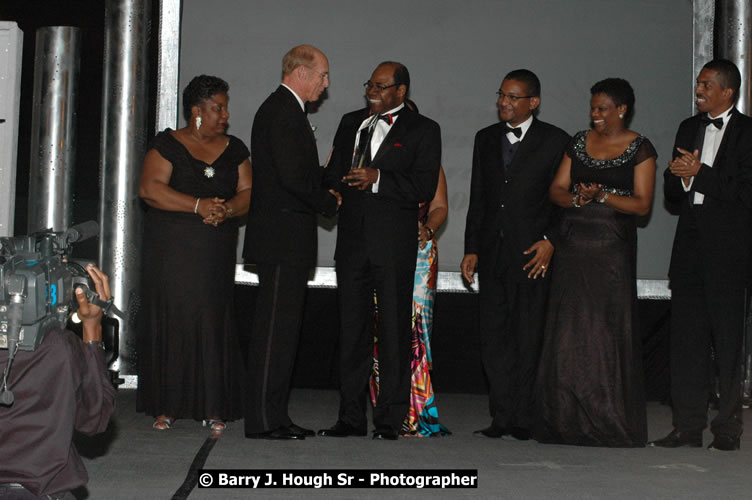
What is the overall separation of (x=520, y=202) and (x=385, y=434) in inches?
46.8

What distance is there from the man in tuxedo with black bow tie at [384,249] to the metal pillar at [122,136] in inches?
72.4

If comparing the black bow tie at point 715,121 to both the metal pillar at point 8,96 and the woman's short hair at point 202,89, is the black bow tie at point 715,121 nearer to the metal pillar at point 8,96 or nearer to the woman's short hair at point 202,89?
the woman's short hair at point 202,89

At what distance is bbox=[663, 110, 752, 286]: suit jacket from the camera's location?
399 cm

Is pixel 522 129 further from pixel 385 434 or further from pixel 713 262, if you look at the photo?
pixel 385 434

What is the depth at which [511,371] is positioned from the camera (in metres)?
4.24

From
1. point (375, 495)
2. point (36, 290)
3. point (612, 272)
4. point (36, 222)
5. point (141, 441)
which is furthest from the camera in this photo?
point (36, 222)

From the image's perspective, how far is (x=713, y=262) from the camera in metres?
4.03

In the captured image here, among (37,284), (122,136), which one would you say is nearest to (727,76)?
(37,284)

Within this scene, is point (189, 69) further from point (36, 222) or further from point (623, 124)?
point (623, 124)

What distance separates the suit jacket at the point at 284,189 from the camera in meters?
3.90

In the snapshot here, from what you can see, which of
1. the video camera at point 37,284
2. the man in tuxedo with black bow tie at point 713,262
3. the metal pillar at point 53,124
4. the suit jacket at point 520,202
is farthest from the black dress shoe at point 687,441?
the metal pillar at point 53,124

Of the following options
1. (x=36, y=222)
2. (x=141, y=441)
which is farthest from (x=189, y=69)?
(x=141, y=441)

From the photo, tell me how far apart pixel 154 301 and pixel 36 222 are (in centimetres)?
154

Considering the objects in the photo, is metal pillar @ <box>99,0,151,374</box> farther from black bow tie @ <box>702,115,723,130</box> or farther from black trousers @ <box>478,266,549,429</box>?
black bow tie @ <box>702,115,723,130</box>
